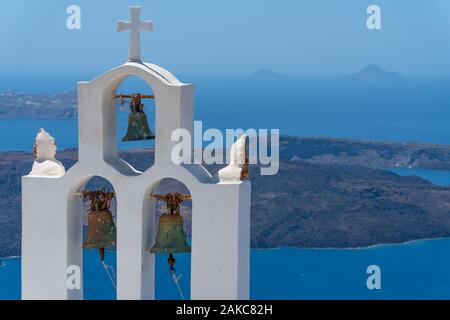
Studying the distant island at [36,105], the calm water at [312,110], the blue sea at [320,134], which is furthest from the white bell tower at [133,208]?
the distant island at [36,105]

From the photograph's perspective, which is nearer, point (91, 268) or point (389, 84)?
point (91, 268)

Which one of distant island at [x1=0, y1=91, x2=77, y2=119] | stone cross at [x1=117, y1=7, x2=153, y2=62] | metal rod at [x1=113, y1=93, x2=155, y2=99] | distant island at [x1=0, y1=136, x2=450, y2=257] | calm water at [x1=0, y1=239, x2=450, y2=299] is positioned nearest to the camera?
stone cross at [x1=117, y1=7, x2=153, y2=62]

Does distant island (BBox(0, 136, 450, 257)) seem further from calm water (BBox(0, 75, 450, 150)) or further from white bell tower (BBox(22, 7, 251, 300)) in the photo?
white bell tower (BBox(22, 7, 251, 300))

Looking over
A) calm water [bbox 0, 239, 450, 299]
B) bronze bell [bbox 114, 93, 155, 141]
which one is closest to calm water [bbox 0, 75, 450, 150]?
calm water [bbox 0, 239, 450, 299]

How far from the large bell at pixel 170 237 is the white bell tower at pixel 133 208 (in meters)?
0.07

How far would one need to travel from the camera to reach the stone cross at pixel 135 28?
388 inches

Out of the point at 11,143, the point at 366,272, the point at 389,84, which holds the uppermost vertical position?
the point at 389,84

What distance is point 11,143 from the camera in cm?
5116

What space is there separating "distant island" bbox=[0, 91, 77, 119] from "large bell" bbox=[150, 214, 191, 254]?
4212 centimetres

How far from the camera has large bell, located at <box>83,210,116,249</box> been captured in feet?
34.5

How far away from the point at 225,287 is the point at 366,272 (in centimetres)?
2169

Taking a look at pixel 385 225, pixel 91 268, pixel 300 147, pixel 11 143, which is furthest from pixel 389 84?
pixel 91 268

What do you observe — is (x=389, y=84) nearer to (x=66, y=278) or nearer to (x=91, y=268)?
(x=91, y=268)
